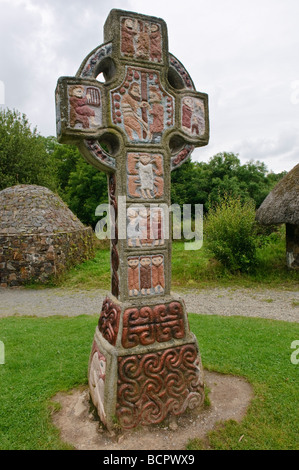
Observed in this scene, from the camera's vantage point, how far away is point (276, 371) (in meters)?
3.85

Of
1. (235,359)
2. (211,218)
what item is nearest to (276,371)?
(235,359)

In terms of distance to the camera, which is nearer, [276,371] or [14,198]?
[276,371]

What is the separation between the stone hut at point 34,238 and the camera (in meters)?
9.70

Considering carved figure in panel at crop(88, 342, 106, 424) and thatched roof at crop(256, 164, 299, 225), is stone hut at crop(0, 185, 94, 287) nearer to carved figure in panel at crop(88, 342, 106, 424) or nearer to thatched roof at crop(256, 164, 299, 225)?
thatched roof at crop(256, 164, 299, 225)

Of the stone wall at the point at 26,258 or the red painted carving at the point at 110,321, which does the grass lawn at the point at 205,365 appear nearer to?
the red painted carving at the point at 110,321

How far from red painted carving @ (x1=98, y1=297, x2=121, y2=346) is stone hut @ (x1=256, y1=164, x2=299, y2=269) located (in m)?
7.15

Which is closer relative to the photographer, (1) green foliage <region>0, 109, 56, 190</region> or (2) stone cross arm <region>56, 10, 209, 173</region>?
(2) stone cross arm <region>56, 10, 209, 173</region>

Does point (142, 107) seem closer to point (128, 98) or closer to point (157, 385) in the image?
point (128, 98)

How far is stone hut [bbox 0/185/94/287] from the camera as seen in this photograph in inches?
382

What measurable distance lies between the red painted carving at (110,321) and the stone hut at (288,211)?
7.15 metres

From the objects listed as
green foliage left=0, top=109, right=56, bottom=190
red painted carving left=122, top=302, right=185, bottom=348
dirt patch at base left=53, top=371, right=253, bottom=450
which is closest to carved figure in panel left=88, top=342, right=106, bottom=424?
dirt patch at base left=53, top=371, right=253, bottom=450

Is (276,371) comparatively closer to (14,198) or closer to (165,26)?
(165,26)

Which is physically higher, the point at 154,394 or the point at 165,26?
the point at 165,26

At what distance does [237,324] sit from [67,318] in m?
3.28
